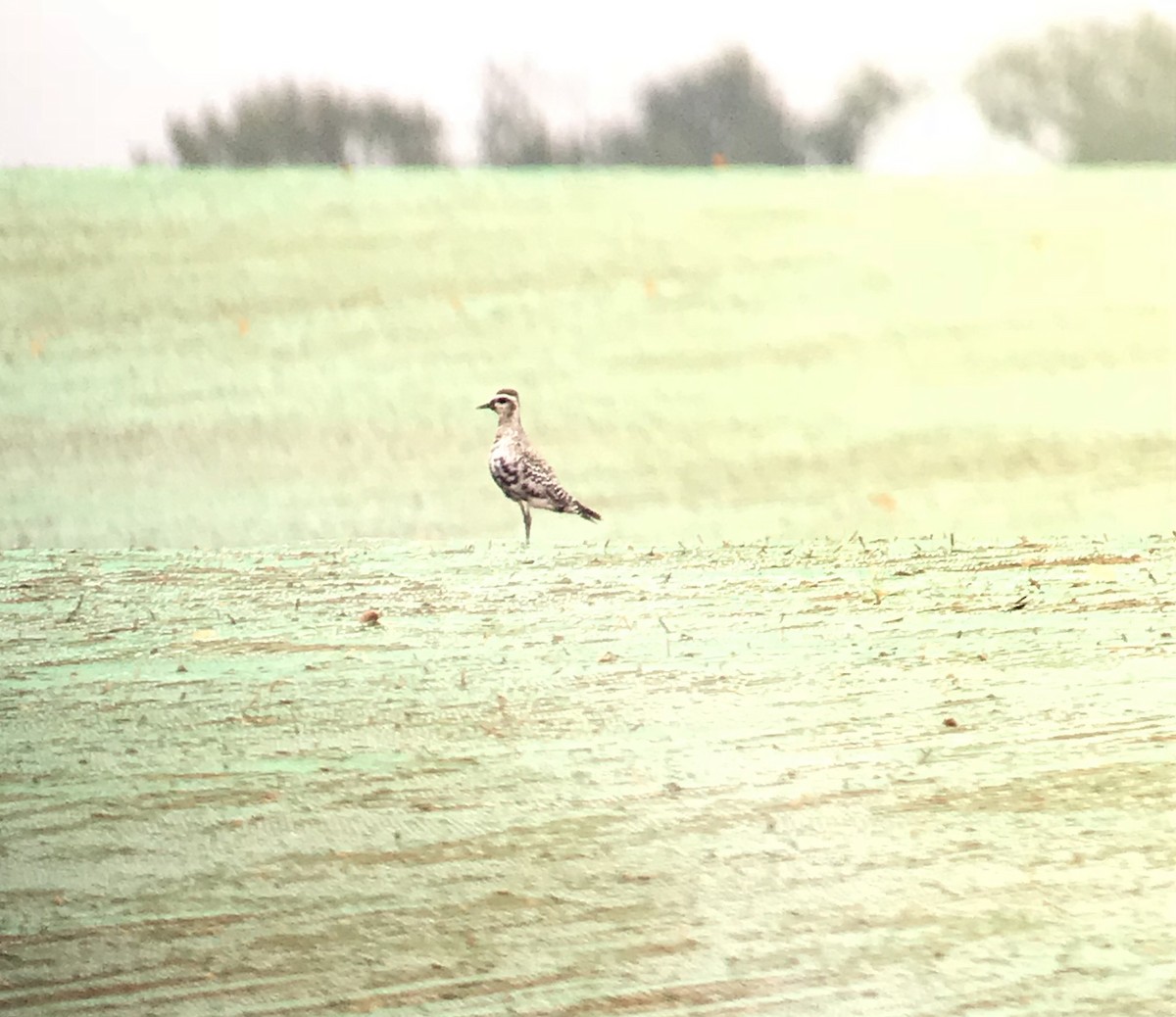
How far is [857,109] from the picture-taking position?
6.59 feet

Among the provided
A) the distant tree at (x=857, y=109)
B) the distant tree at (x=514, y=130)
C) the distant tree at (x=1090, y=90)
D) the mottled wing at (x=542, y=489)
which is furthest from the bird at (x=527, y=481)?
the distant tree at (x=1090, y=90)

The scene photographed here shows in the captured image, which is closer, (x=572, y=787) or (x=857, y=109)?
(x=572, y=787)

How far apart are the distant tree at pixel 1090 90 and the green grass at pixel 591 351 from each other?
0.17ft

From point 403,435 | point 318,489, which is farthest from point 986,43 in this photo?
point 318,489

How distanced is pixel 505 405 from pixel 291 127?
0.46 metres

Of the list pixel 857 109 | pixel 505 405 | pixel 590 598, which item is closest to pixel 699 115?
pixel 857 109

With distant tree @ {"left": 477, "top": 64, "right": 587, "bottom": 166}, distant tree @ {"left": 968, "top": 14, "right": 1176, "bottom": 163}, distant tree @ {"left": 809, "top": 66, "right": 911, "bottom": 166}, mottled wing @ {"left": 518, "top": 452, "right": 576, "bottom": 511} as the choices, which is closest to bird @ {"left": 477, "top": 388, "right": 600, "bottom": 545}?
mottled wing @ {"left": 518, "top": 452, "right": 576, "bottom": 511}

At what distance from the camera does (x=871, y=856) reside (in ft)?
6.22

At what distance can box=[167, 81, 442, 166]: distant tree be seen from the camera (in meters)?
1.93

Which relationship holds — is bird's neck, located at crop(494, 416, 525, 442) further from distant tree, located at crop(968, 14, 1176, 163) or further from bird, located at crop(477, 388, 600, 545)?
distant tree, located at crop(968, 14, 1176, 163)

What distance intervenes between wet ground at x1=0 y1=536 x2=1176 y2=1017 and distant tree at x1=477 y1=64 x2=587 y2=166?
1.73 feet

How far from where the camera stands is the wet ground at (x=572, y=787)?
182cm

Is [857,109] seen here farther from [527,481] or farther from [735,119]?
[527,481]

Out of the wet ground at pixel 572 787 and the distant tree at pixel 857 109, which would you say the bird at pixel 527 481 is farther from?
the distant tree at pixel 857 109
